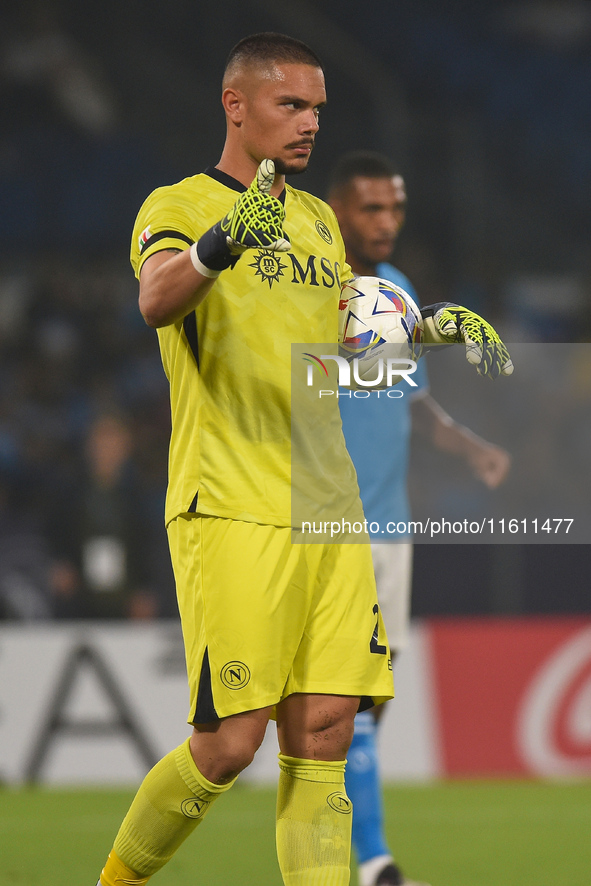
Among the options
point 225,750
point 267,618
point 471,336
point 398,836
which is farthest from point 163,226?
point 398,836

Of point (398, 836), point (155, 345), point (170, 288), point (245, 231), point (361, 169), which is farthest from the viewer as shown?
point (155, 345)

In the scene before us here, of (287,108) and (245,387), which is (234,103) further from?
(245,387)

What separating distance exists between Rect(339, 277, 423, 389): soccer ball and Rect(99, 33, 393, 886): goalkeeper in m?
0.21

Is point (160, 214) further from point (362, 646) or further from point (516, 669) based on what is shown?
point (516, 669)

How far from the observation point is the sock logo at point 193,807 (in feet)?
9.00

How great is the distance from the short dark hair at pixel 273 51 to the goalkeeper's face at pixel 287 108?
2 cm

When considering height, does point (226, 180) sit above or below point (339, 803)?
above

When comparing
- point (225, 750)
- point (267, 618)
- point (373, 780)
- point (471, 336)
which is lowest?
point (373, 780)

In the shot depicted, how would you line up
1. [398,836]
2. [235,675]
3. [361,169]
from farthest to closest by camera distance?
[398,836]
[361,169]
[235,675]

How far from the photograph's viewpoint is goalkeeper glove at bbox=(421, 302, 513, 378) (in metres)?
2.80

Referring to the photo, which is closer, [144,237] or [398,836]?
[144,237]

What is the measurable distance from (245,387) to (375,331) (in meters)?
0.47

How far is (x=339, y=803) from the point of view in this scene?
2.77 meters

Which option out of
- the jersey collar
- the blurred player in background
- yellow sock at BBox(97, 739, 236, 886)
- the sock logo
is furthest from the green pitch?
the jersey collar
